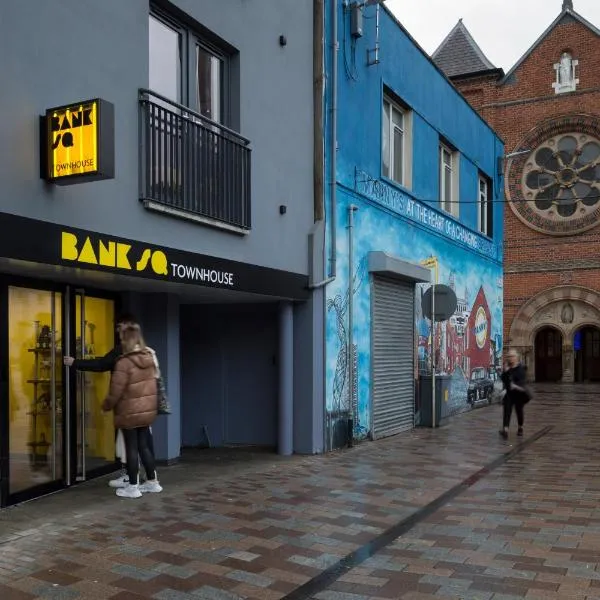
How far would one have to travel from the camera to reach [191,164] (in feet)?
26.3

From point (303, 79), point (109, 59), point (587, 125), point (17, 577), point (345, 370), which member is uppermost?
point (587, 125)

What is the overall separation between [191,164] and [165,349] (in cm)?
231

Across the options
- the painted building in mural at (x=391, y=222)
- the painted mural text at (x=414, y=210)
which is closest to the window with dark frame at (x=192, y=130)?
the painted building in mural at (x=391, y=222)

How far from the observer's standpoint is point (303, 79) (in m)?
10.4

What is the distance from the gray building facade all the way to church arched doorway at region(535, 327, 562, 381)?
78.4ft

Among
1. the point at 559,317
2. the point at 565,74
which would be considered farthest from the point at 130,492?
the point at 565,74

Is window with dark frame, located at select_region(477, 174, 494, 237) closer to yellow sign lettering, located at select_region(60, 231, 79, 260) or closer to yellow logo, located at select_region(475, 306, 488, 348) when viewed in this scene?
yellow logo, located at select_region(475, 306, 488, 348)

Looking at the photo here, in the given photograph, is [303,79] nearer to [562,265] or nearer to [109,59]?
[109,59]

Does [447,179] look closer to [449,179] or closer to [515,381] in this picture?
[449,179]

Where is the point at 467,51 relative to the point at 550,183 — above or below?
above

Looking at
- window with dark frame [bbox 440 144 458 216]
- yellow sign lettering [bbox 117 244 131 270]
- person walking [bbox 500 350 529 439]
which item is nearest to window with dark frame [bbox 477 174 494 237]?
window with dark frame [bbox 440 144 458 216]

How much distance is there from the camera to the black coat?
1266 centimetres

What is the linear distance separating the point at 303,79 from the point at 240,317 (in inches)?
139

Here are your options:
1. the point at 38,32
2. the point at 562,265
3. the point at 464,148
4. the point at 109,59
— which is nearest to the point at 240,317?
the point at 109,59
